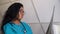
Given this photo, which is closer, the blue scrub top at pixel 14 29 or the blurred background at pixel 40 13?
the blue scrub top at pixel 14 29

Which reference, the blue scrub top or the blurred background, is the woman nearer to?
the blue scrub top

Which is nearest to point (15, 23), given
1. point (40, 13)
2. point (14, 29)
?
point (14, 29)

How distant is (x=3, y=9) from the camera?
1.93 metres

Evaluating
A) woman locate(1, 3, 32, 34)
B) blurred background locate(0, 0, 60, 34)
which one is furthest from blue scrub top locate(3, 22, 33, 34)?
blurred background locate(0, 0, 60, 34)

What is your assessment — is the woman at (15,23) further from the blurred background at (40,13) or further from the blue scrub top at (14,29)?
the blurred background at (40,13)

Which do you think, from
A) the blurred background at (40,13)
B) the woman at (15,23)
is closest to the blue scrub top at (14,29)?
the woman at (15,23)

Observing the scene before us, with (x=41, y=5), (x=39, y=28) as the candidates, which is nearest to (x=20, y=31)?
(x=39, y=28)

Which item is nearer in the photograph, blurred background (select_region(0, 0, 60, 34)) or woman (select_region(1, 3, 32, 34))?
woman (select_region(1, 3, 32, 34))

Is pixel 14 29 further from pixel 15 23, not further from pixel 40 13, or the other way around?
pixel 40 13

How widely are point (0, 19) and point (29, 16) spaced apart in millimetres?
361

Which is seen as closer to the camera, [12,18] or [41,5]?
[12,18]

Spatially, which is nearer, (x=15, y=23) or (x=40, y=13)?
(x=15, y=23)

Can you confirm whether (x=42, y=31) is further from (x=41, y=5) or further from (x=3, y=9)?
(x=3, y=9)

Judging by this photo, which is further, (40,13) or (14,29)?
(40,13)
